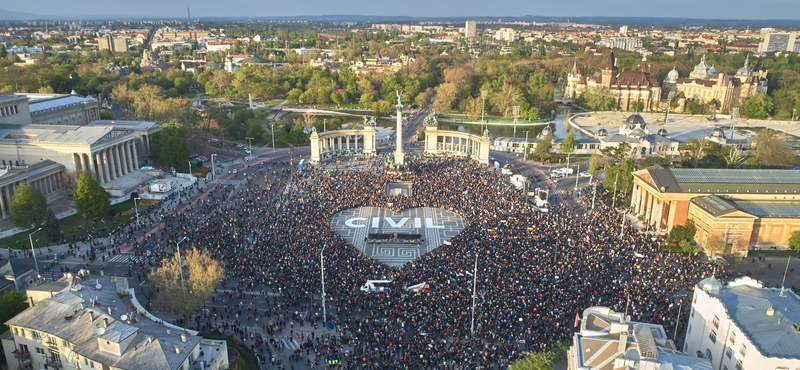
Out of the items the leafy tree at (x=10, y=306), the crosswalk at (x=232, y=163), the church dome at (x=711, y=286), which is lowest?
the crosswalk at (x=232, y=163)

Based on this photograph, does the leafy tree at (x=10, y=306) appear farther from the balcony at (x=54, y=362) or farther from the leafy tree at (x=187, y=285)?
the leafy tree at (x=187, y=285)

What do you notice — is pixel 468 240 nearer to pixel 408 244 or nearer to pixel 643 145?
pixel 408 244

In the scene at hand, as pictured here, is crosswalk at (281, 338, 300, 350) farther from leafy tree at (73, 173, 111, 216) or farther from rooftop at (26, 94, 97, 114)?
rooftop at (26, 94, 97, 114)

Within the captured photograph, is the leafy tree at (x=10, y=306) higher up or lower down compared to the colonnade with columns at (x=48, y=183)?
higher up

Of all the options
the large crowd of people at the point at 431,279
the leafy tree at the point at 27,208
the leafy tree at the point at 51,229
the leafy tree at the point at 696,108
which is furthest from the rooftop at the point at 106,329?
the leafy tree at the point at 696,108

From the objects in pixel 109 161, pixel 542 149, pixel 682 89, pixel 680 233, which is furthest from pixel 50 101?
pixel 682 89
